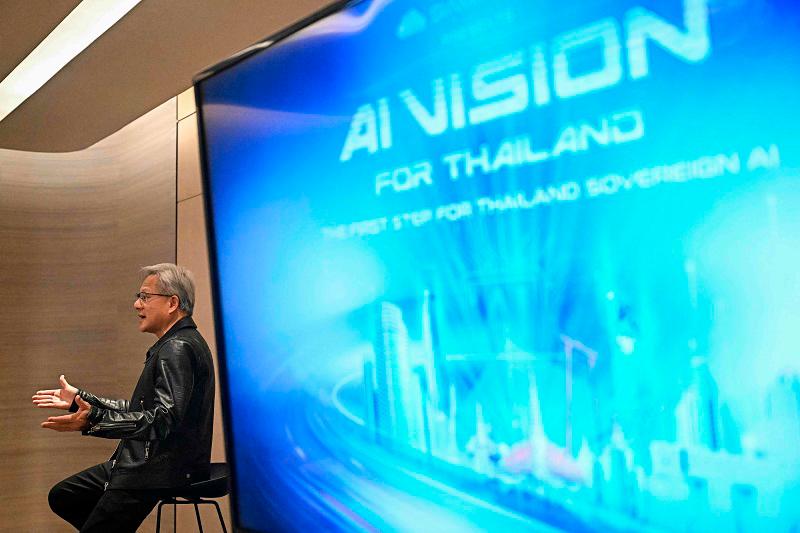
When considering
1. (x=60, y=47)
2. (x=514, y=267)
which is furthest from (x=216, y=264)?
(x=60, y=47)

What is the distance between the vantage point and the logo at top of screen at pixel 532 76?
1.19 metres

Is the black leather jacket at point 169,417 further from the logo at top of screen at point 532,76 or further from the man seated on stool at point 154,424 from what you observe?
the logo at top of screen at point 532,76

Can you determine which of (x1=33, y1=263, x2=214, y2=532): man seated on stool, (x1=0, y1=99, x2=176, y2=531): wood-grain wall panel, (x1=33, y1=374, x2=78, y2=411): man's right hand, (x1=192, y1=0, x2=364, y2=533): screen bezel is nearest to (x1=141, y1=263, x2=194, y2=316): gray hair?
(x1=33, y1=263, x2=214, y2=532): man seated on stool

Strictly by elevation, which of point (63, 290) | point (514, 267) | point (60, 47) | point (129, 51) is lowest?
point (514, 267)

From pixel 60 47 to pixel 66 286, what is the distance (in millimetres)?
2007

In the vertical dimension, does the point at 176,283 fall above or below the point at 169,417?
above

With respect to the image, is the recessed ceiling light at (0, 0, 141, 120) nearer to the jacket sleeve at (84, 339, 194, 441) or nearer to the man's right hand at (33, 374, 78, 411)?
the jacket sleeve at (84, 339, 194, 441)

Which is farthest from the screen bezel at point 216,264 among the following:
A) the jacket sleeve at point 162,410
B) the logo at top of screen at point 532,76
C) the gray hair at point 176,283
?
the gray hair at point 176,283

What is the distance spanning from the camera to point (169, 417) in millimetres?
2857

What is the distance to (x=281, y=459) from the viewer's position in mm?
1835

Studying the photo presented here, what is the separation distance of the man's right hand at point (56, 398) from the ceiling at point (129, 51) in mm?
1658

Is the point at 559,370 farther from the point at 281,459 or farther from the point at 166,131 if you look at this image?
the point at 166,131

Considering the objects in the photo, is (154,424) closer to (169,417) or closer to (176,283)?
(169,417)

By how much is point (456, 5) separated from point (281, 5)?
2074 millimetres
